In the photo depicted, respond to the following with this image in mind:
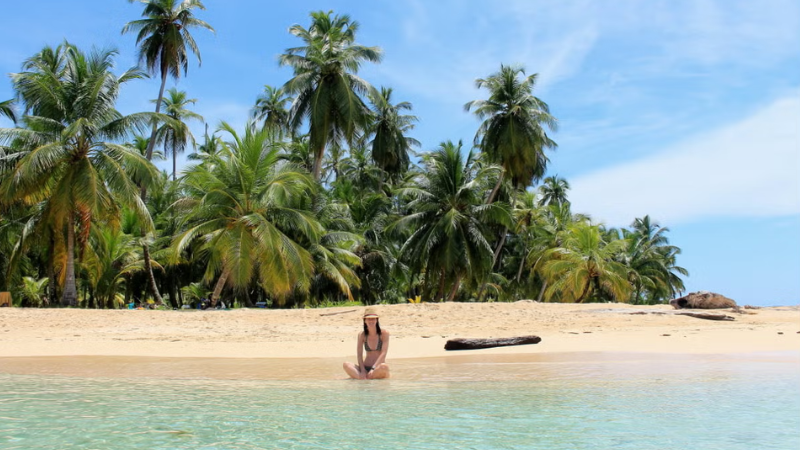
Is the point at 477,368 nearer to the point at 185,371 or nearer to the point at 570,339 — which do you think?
the point at 185,371

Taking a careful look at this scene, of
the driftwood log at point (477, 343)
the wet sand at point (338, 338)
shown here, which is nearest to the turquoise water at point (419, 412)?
the wet sand at point (338, 338)

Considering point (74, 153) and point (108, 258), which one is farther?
point (108, 258)

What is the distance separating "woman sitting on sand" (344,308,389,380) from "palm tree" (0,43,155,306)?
12.4 metres

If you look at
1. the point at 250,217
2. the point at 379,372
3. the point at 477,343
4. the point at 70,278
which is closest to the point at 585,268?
the point at 250,217

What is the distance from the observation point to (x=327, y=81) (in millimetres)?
27109

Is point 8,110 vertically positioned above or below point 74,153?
above

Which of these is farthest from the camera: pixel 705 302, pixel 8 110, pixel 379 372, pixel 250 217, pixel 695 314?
pixel 8 110

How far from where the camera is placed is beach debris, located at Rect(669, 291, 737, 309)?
17.7 meters

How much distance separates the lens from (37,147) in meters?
18.0

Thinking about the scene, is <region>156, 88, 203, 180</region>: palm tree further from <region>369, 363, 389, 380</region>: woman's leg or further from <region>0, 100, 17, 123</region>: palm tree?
<region>369, 363, 389, 380</region>: woman's leg

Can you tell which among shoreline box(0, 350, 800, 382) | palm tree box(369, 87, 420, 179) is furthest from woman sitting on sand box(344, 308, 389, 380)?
palm tree box(369, 87, 420, 179)

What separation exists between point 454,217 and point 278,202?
7.74 meters

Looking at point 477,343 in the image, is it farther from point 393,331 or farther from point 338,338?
point 393,331

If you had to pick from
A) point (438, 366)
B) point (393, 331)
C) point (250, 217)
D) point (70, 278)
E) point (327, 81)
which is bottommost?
point (438, 366)
